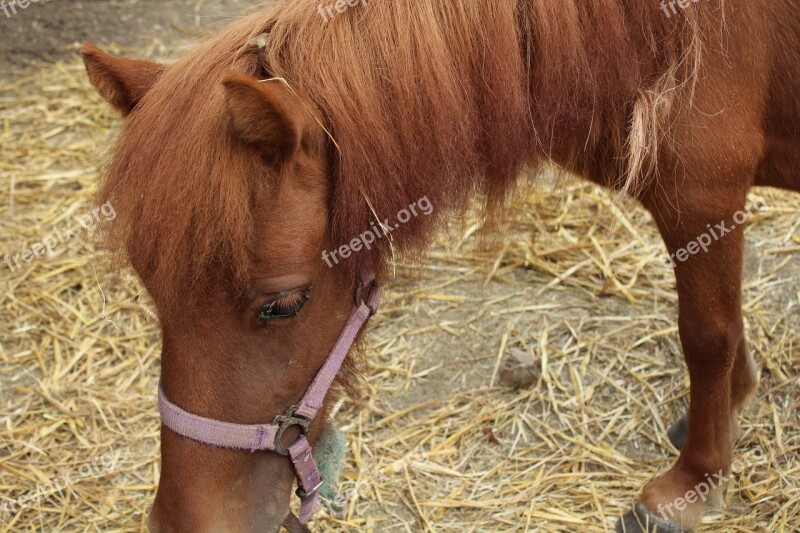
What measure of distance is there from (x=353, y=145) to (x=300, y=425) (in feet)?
2.09

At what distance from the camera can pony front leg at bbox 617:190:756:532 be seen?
6.66 feet

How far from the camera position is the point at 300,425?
69.1 inches

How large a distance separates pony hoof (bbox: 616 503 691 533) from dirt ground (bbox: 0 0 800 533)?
0.06m

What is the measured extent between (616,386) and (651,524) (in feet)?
2.14

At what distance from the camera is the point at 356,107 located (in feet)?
5.30

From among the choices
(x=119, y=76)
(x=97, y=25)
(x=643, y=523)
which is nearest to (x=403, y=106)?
(x=119, y=76)

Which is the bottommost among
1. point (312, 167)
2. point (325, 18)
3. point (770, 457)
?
point (770, 457)

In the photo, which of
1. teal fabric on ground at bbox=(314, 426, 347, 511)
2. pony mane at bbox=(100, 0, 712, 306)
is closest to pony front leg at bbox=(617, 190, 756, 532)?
pony mane at bbox=(100, 0, 712, 306)

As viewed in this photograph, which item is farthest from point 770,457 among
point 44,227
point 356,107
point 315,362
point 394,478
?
point 44,227

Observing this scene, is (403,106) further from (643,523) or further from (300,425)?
(643,523)

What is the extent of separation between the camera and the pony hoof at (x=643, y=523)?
8.03ft

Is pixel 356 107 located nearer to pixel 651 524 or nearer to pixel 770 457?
pixel 651 524

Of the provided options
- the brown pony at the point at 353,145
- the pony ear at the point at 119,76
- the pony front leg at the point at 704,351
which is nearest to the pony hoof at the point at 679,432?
the pony front leg at the point at 704,351

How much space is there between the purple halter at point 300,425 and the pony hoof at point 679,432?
1447mm
